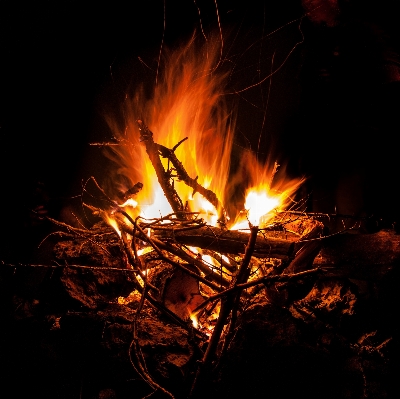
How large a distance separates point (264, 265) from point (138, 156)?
185cm

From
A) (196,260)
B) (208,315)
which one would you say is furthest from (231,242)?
(208,315)

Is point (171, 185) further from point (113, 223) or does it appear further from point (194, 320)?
point (194, 320)

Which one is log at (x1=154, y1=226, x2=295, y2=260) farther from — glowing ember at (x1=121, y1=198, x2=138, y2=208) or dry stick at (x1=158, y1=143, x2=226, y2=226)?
glowing ember at (x1=121, y1=198, x2=138, y2=208)

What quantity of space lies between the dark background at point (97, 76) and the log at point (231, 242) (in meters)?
2.10

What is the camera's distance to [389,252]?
109 inches

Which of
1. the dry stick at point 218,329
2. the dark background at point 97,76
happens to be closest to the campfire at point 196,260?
the dry stick at point 218,329

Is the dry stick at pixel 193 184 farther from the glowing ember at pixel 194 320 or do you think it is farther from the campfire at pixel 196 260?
the glowing ember at pixel 194 320

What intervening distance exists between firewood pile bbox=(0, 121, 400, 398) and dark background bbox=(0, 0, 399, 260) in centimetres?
167

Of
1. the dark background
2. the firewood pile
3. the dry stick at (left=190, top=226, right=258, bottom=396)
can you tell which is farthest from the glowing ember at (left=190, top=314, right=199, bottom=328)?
the dark background

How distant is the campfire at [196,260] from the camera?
2.21 meters

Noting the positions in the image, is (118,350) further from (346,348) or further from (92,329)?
(346,348)

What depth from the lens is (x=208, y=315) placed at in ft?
8.69

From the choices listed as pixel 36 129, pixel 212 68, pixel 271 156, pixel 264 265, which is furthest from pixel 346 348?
pixel 36 129

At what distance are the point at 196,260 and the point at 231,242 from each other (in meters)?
0.32
